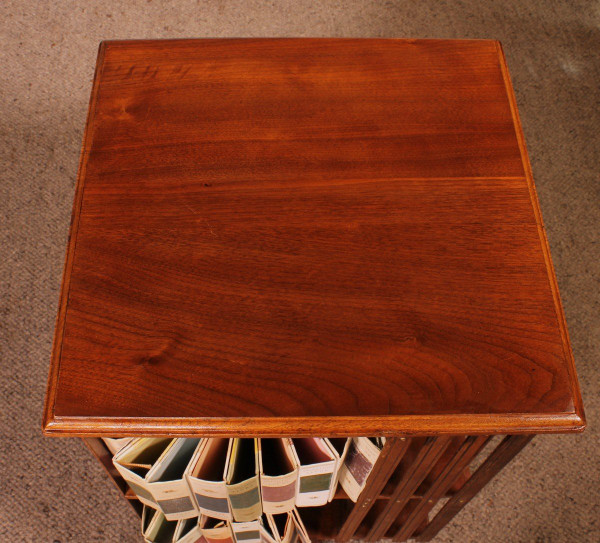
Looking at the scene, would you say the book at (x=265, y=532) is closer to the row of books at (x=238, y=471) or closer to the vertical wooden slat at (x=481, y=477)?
the row of books at (x=238, y=471)

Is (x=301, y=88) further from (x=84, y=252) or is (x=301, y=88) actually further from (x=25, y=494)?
(x=25, y=494)

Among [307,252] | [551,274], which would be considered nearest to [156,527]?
[307,252]

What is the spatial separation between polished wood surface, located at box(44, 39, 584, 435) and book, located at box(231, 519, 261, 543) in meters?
0.33

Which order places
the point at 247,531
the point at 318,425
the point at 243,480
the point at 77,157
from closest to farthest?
the point at 318,425, the point at 243,480, the point at 247,531, the point at 77,157

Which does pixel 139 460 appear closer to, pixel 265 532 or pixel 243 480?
pixel 243 480

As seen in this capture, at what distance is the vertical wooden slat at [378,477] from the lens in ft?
2.04

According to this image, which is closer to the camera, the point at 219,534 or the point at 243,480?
the point at 243,480

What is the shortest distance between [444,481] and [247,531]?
0.96 ft

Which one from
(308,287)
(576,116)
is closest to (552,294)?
(308,287)

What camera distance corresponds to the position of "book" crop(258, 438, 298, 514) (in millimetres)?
679

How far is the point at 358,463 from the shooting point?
0.72 meters

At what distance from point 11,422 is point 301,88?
0.80 metres

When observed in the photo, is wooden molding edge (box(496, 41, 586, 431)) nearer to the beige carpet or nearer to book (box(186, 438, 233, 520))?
book (box(186, 438, 233, 520))

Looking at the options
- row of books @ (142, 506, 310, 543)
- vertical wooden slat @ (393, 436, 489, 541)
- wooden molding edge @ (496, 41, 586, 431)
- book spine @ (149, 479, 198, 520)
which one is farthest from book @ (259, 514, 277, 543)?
wooden molding edge @ (496, 41, 586, 431)
